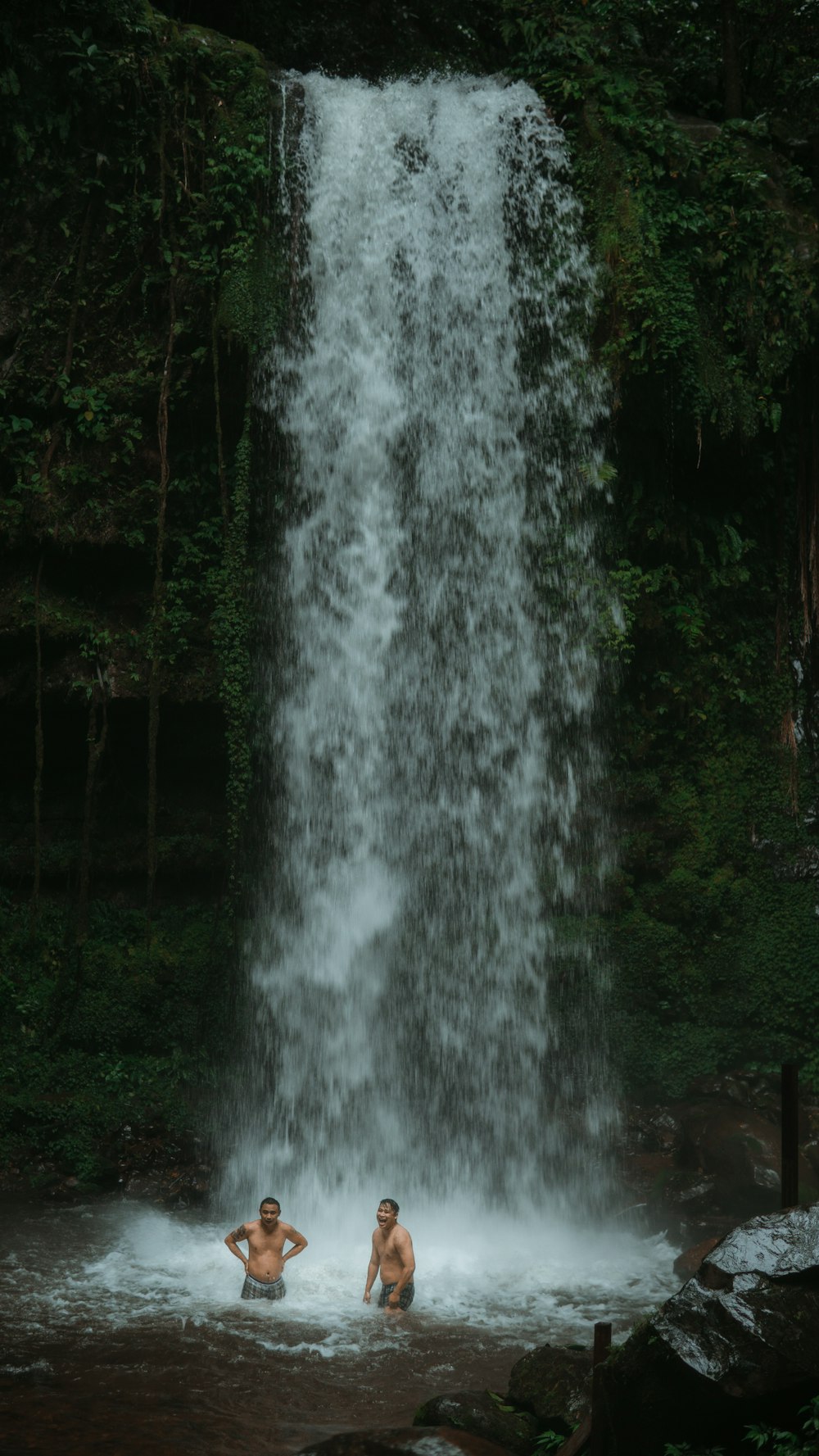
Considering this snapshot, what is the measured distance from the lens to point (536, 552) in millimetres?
11180

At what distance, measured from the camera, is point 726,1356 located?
4410 millimetres

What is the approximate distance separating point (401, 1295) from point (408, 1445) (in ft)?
8.60

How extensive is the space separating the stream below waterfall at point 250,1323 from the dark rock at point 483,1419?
529 mm

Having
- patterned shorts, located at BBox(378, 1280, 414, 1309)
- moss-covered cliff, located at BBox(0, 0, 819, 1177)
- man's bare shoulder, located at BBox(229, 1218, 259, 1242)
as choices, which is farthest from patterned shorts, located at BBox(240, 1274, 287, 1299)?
moss-covered cliff, located at BBox(0, 0, 819, 1177)

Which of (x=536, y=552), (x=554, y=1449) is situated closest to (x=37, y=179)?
(x=536, y=552)

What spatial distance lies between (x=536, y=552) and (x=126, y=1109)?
247 inches

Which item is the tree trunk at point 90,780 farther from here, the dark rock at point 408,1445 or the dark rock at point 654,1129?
the dark rock at point 408,1445

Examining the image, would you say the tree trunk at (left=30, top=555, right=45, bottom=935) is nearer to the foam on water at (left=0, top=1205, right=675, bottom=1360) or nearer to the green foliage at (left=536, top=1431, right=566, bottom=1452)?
the foam on water at (left=0, top=1205, right=675, bottom=1360)

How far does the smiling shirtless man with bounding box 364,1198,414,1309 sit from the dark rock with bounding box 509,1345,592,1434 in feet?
5.37

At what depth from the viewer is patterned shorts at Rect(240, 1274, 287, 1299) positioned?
24.3 ft

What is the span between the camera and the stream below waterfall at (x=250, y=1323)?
5.76m

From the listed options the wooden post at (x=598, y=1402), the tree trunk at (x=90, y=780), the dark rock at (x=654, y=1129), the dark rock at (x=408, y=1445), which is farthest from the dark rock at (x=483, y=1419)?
the tree trunk at (x=90, y=780)

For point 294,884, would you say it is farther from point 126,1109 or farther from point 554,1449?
point 554,1449

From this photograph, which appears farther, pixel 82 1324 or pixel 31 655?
pixel 31 655
